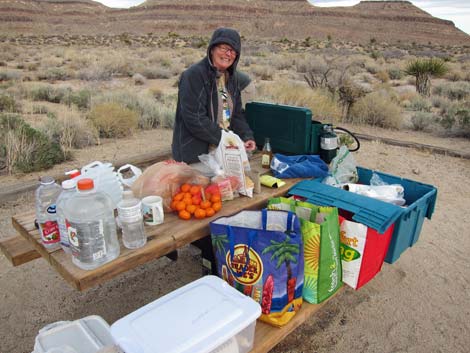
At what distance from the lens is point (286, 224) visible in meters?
1.92

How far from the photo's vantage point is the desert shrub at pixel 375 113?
7770 mm

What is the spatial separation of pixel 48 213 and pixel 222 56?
5.31 ft

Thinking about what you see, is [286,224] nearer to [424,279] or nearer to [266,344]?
[266,344]

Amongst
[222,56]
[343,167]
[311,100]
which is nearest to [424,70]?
[311,100]

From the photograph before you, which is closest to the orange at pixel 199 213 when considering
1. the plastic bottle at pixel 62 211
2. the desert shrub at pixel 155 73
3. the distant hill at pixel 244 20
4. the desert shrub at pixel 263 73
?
the plastic bottle at pixel 62 211

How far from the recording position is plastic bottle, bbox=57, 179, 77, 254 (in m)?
1.59

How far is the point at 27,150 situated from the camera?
16.4ft

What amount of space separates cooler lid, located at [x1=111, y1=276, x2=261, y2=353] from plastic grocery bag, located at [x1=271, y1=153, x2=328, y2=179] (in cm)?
112

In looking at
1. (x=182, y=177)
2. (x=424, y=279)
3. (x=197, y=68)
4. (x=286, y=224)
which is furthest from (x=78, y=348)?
(x=424, y=279)

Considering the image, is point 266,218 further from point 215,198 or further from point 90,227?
point 90,227

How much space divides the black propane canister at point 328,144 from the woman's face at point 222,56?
0.90 metres

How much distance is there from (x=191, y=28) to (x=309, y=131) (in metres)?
64.6

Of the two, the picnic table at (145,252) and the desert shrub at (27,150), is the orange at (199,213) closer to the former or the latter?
the picnic table at (145,252)

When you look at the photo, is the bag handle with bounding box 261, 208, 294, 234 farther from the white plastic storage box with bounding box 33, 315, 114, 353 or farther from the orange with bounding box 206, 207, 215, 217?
the white plastic storage box with bounding box 33, 315, 114, 353
